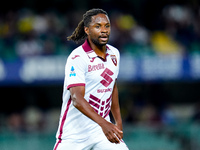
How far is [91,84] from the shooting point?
5129 millimetres

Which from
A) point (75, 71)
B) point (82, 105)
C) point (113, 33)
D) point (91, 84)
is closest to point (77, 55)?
point (75, 71)

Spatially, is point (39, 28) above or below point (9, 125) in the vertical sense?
above

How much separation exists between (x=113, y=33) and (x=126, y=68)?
119 cm

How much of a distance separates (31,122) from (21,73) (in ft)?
4.30

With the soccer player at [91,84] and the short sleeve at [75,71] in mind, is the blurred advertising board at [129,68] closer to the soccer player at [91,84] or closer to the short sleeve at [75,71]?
the soccer player at [91,84]

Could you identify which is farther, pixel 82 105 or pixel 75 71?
pixel 75 71

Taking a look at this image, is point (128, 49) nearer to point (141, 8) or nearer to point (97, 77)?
point (141, 8)

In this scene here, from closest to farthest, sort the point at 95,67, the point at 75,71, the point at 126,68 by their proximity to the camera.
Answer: the point at 75,71
the point at 95,67
the point at 126,68

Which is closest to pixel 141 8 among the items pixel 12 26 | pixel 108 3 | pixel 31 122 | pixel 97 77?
pixel 108 3

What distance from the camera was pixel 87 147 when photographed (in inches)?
204

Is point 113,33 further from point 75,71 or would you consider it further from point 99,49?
point 75,71

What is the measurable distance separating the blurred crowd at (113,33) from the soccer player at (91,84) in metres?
6.58

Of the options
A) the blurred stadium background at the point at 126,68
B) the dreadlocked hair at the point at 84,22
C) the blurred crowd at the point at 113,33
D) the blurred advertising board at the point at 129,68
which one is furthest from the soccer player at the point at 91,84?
the blurred crowd at the point at 113,33

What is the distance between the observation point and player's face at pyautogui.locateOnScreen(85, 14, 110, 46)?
5.03 meters
